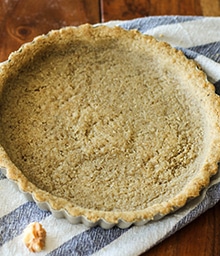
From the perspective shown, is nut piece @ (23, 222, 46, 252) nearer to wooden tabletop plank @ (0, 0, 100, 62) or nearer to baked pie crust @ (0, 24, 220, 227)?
baked pie crust @ (0, 24, 220, 227)

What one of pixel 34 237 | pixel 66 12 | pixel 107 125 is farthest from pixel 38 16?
pixel 34 237

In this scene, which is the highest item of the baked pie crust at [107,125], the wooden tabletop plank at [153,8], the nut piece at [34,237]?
the wooden tabletop plank at [153,8]

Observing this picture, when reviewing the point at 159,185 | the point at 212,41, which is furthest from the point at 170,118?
the point at 212,41

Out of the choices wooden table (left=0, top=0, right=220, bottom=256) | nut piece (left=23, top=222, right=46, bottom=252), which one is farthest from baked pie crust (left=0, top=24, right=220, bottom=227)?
wooden table (left=0, top=0, right=220, bottom=256)

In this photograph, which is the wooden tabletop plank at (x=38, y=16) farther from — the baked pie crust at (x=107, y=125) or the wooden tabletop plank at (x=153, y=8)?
the baked pie crust at (x=107, y=125)

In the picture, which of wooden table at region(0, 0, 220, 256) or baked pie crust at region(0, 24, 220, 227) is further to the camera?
wooden table at region(0, 0, 220, 256)


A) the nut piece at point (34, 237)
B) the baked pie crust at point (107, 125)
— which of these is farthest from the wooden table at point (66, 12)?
the nut piece at point (34, 237)

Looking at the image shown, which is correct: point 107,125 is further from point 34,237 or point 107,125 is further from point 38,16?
point 38,16
